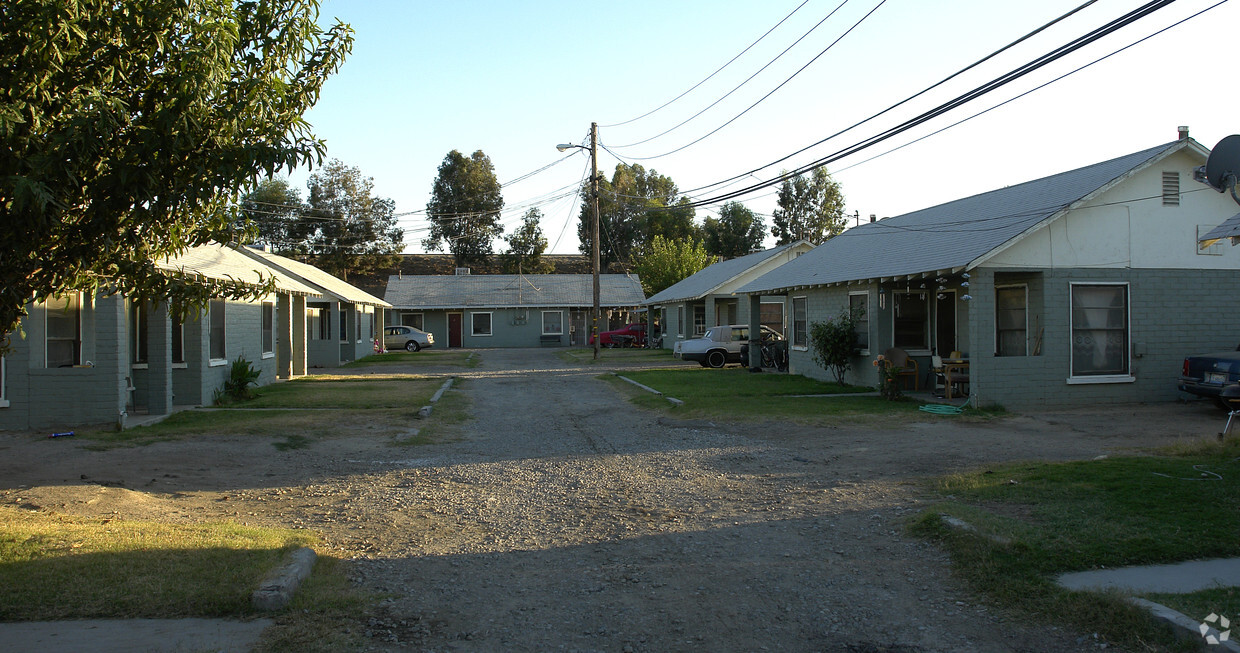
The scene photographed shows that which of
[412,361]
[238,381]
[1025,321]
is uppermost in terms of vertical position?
[1025,321]

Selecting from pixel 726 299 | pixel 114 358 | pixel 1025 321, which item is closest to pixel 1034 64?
pixel 1025 321

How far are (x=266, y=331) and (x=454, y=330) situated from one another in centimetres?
2750

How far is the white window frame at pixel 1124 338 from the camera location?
15.8 m

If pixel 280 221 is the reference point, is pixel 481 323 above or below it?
below

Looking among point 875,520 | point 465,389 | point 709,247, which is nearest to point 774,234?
point 709,247

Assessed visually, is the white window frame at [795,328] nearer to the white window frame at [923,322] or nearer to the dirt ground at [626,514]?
the white window frame at [923,322]

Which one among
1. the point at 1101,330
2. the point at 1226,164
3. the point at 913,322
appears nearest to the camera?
the point at 1226,164

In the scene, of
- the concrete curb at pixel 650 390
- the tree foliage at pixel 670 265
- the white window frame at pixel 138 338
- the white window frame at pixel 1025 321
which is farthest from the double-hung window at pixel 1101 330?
the tree foliage at pixel 670 265

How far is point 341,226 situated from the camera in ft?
221

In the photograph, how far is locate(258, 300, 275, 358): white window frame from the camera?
73.3 feet

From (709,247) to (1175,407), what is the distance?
57.2 m

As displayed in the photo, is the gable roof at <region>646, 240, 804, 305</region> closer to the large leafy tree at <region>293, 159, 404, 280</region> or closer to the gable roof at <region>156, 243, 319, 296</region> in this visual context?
the gable roof at <region>156, 243, 319, 296</region>

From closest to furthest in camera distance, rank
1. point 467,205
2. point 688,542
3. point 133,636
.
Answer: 1. point 133,636
2. point 688,542
3. point 467,205

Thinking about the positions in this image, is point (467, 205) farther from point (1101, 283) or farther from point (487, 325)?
point (1101, 283)
